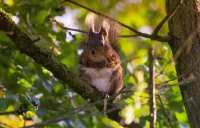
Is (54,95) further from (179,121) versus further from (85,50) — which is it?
(179,121)

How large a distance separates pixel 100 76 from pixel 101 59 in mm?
125

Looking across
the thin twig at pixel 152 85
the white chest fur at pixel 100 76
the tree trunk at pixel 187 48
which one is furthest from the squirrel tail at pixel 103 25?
the thin twig at pixel 152 85

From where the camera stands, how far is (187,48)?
1.86 m

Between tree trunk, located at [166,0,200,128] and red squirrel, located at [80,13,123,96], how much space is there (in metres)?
0.39

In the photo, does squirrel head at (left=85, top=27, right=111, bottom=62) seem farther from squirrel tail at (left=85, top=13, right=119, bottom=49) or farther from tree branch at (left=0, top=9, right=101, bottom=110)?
tree branch at (left=0, top=9, right=101, bottom=110)

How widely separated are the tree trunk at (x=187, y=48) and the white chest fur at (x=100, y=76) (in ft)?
2.17

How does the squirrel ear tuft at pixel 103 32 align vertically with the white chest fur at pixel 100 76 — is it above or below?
above

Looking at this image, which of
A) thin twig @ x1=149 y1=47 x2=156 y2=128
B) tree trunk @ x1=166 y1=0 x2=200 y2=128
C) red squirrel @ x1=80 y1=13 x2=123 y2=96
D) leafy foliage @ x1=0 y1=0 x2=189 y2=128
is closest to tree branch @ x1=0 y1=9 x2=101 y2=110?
leafy foliage @ x1=0 y1=0 x2=189 y2=128

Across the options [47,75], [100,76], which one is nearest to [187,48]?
[100,76]

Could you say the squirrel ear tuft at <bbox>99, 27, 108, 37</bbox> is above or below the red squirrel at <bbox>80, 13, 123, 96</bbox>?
above

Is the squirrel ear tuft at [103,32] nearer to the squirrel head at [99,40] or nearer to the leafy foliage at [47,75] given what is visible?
the squirrel head at [99,40]

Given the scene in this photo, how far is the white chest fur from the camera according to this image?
2.60 meters

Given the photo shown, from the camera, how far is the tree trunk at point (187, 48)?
1881 millimetres

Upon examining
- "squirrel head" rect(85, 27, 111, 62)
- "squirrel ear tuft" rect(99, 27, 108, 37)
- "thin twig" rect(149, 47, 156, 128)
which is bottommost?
"thin twig" rect(149, 47, 156, 128)
